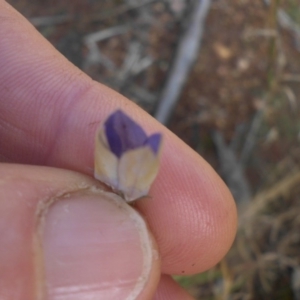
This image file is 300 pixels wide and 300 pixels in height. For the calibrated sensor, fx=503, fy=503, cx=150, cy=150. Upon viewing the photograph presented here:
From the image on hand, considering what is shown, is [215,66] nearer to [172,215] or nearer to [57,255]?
[172,215]

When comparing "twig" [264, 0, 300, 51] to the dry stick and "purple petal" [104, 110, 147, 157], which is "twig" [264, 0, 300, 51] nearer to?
the dry stick

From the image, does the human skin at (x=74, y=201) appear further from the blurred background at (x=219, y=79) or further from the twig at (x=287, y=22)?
the twig at (x=287, y=22)

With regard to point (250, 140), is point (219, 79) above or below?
above

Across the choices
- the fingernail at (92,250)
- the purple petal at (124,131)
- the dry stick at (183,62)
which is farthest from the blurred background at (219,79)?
the purple petal at (124,131)

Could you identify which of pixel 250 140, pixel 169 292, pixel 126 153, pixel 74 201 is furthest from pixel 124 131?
pixel 250 140

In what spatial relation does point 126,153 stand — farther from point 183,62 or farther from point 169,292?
point 183,62
